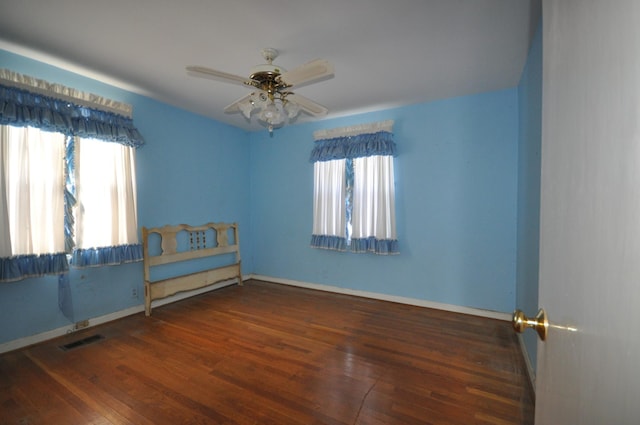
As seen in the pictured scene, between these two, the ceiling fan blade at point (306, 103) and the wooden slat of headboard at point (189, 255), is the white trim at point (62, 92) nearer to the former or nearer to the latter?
the wooden slat of headboard at point (189, 255)

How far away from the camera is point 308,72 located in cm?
176

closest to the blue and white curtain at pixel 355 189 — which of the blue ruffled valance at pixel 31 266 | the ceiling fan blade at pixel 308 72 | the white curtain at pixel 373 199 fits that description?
the white curtain at pixel 373 199

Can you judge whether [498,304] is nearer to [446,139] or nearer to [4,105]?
[446,139]

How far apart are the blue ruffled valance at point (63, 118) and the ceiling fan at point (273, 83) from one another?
137cm

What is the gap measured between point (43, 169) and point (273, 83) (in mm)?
2221

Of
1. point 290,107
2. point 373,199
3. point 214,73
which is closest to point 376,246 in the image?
point 373,199

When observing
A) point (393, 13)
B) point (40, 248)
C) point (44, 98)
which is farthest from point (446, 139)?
point (40, 248)

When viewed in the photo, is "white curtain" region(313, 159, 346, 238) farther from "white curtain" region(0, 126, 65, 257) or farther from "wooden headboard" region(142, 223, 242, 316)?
"white curtain" region(0, 126, 65, 257)

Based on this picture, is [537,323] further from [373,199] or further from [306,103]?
[373,199]

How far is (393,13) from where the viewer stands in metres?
1.81

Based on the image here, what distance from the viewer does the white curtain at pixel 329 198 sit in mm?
3816

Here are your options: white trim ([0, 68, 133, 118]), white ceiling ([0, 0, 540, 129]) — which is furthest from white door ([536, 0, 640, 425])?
white trim ([0, 68, 133, 118])

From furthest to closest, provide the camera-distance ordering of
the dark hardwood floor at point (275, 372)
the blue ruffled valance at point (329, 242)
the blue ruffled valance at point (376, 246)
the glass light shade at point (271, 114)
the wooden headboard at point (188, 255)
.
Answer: the blue ruffled valance at point (329, 242) → the blue ruffled valance at point (376, 246) → the wooden headboard at point (188, 255) → the glass light shade at point (271, 114) → the dark hardwood floor at point (275, 372)

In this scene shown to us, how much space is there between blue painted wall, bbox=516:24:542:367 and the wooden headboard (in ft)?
11.8
